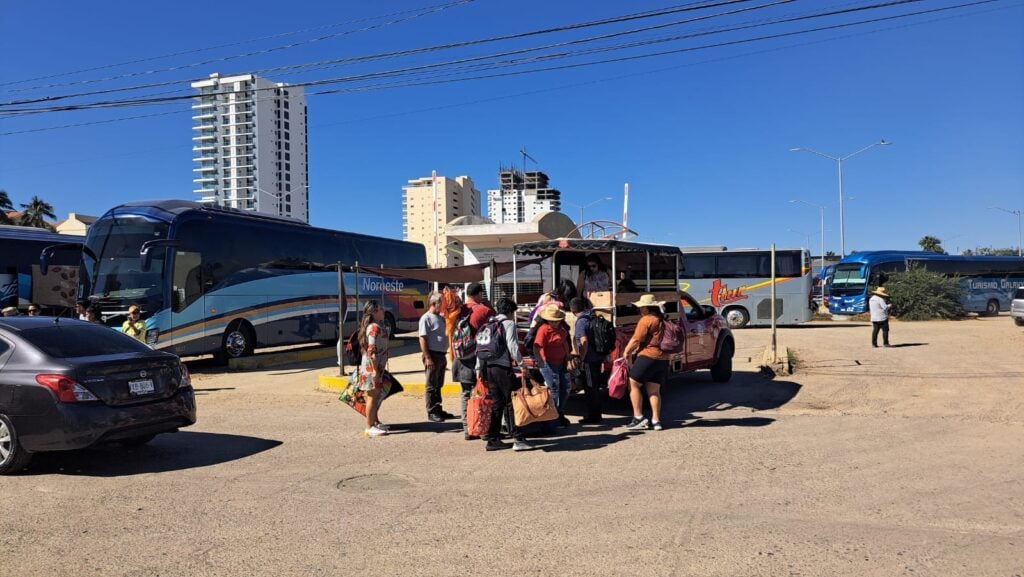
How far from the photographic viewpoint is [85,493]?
5812 mm

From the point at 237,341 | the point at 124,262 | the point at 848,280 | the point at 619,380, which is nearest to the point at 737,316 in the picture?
the point at 848,280

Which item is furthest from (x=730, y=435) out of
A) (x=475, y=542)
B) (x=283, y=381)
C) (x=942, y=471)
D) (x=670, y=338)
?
(x=283, y=381)

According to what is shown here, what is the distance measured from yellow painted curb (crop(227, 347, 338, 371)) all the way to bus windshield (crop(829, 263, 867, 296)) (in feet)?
82.0

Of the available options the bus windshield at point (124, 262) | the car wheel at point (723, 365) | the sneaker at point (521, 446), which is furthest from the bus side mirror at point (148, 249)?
the car wheel at point (723, 365)

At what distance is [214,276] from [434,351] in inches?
355

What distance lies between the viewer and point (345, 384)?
40.0 ft

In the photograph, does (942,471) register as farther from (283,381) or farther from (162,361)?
(283,381)

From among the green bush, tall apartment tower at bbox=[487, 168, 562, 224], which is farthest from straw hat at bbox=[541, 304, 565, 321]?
tall apartment tower at bbox=[487, 168, 562, 224]

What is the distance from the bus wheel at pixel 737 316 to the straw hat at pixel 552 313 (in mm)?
21589

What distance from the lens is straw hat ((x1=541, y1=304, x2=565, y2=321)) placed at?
7723mm

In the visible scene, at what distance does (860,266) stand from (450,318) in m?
28.9

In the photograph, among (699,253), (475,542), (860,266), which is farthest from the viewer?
(860,266)

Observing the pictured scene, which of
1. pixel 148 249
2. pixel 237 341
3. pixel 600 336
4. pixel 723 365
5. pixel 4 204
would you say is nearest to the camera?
pixel 600 336

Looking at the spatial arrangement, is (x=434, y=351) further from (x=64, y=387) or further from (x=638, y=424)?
(x=64, y=387)
